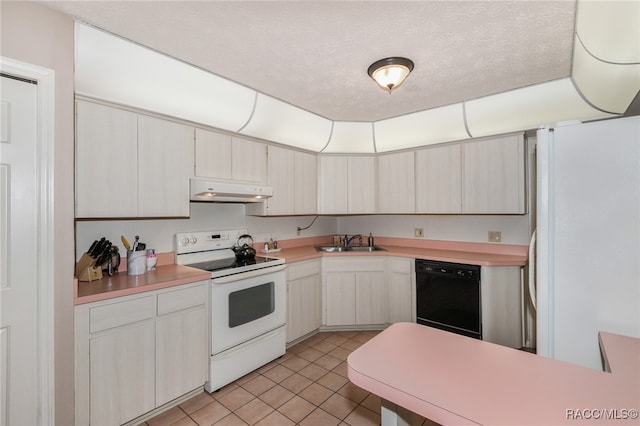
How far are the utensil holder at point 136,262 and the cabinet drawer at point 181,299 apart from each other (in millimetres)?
387

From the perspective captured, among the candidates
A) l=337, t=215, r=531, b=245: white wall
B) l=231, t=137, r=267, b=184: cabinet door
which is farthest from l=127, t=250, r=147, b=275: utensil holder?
l=337, t=215, r=531, b=245: white wall

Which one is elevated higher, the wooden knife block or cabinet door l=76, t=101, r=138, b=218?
cabinet door l=76, t=101, r=138, b=218

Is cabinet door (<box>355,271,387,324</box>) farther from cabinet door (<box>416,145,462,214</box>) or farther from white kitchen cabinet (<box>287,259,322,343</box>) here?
cabinet door (<box>416,145,462,214</box>)

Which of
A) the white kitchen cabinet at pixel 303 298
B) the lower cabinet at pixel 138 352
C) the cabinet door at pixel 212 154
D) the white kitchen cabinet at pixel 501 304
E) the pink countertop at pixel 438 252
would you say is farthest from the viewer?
the white kitchen cabinet at pixel 303 298

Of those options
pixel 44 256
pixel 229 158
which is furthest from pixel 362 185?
pixel 44 256

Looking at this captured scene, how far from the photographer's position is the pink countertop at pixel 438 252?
115 inches

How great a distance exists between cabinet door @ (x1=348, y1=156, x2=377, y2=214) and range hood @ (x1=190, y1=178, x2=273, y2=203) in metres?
1.19

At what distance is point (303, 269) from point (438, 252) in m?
1.56

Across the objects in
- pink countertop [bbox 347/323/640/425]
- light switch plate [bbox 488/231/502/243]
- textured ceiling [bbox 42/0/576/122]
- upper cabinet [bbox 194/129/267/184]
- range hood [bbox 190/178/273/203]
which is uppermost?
textured ceiling [bbox 42/0/576/122]

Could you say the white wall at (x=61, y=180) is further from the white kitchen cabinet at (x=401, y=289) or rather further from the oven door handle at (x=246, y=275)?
the white kitchen cabinet at (x=401, y=289)

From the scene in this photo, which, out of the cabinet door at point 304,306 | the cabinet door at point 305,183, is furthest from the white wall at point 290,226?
the cabinet door at point 304,306

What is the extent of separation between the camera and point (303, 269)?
3217mm

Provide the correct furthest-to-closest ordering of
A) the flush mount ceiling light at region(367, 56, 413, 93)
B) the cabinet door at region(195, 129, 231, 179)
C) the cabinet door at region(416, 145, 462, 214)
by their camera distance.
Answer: the cabinet door at region(416, 145, 462, 214), the cabinet door at region(195, 129, 231, 179), the flush mount ceiling light at region(367, 56, 413, 93)

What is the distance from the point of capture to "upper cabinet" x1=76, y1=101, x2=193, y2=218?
1897 mm
